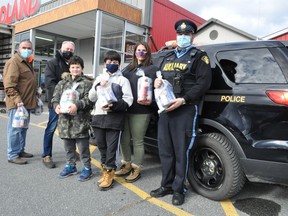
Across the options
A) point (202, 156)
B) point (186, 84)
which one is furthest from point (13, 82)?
point (202, 156)

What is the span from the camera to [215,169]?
3145mm

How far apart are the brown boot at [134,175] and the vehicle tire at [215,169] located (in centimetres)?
Answer: 73

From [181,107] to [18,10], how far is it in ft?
51.8

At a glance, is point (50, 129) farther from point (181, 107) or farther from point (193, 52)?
point (193, 52)

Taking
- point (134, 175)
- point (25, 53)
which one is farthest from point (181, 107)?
point (25, 53)

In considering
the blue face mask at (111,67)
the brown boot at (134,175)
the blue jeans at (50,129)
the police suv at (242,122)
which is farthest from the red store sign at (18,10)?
the police suv at (242,122)

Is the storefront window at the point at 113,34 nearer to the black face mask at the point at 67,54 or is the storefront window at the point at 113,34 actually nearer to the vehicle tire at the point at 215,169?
the black face mask at the point at 67,54

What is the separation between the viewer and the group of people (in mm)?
3016

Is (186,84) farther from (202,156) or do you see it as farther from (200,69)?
(202,156)

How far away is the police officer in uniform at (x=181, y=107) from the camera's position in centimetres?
293

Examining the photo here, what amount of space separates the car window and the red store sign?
13.6 meters

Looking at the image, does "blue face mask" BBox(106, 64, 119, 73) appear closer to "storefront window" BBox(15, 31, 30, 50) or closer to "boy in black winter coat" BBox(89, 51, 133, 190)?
"boy in black winter coat" BBox(89, 51, 133, 190)

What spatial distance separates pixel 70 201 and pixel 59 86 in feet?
4.89

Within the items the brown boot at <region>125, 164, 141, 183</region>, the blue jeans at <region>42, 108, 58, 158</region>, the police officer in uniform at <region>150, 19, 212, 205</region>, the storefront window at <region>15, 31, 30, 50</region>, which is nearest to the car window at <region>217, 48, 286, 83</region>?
the police officer in uniform at <region>150, 19, 212, 205</region>
